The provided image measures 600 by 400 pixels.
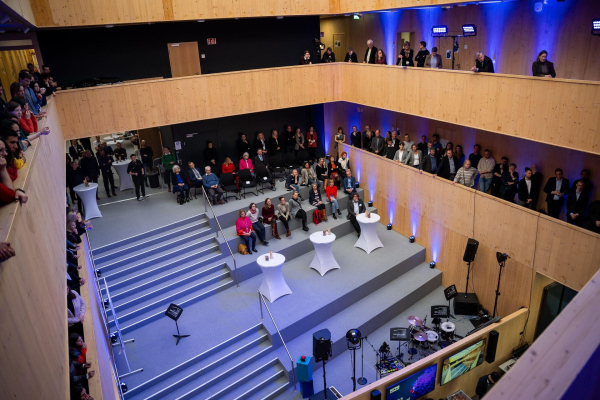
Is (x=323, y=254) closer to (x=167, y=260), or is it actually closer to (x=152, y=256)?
(x=167, y=260)

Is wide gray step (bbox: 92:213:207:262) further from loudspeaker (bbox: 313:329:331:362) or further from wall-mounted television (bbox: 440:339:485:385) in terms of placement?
wall-mounted television (bbox: 440:339:485:385)

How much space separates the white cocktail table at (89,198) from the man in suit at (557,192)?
1165cm

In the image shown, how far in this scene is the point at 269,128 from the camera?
673 inches

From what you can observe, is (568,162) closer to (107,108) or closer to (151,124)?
(151,124)

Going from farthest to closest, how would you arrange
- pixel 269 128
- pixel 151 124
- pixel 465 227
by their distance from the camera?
pixel 269 128 < pixel 151 124 < pixel 465 227

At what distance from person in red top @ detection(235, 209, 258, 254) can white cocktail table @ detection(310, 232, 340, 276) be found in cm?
169

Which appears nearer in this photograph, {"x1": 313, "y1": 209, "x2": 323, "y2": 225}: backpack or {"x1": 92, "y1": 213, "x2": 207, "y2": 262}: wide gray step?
{"x1": 92, "y1": 213, "x2": 207, "y2": 262}: wide gray step

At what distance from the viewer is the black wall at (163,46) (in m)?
13.2

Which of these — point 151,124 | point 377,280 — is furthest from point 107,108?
point 377,280

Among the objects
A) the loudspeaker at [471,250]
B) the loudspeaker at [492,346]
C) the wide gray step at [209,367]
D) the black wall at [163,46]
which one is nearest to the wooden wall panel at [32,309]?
the wide gray step at [209,367]

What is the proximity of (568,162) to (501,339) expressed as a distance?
479 cm

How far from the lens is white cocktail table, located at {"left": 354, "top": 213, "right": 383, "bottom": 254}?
1298 cm

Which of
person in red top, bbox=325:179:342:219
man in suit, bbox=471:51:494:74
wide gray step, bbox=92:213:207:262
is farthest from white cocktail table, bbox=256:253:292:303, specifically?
man in suit, bbox=471:51:494:74

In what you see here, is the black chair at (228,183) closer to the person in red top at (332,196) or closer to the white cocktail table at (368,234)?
the person in red top at (332,196)
